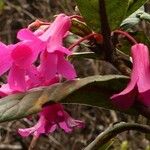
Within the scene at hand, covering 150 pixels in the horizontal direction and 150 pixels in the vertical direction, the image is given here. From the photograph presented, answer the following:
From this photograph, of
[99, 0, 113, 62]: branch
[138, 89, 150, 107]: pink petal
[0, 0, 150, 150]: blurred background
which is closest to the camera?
[138, 89, 150, 107]: pink petal

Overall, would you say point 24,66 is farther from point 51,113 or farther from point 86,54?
point 86,54

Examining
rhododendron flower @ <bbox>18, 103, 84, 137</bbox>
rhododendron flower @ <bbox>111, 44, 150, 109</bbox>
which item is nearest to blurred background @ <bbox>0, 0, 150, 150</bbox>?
rhododendron flower @ <bbox>18, 103, 84, 137</bbox>

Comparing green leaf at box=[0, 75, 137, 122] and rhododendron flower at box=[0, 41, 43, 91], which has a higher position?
rhododendron flower at box=[0, 41, 43, 91]

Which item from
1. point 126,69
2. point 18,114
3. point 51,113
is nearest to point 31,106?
point 18,114

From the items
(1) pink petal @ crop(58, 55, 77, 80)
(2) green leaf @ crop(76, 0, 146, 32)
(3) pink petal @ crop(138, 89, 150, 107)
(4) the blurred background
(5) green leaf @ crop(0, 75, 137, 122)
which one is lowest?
(4) the blurred background

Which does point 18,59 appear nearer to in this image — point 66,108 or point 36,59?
point 36,59

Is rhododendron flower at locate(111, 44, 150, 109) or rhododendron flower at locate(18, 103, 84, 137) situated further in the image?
rhododendron flower at locate(18, 103, 84, 137)

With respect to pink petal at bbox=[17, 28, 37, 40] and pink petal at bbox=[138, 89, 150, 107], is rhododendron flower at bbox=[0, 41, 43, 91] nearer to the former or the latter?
pink petal at bbox=[17, 28, 37, 40]

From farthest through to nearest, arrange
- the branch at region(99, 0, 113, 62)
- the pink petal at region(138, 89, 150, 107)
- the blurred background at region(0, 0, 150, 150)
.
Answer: the blurred background at region(0, 0, 150, 150) < the branch at region(99, 0, 113, 62) < the pink petal at region(138, 89, 150, 107)
